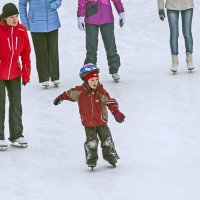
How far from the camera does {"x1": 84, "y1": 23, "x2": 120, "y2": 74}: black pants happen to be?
1252cm

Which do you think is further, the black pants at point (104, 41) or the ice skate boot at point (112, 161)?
the black pants at point (104, 41)

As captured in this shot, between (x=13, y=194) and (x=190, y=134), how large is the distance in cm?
281

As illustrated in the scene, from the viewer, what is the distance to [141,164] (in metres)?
8.91

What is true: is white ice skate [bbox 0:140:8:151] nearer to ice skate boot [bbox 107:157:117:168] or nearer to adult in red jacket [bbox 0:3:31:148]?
adult in red jacket [bbox 0:3:31:148]

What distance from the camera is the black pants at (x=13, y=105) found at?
9.59 metres

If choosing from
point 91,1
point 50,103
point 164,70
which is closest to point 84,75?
point 50,103

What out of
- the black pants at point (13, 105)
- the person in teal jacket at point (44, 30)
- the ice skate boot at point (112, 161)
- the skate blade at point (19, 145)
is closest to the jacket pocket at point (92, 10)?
the person in teal jacket at point (44, 30)

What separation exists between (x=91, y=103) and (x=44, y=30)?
A: 12.4ft

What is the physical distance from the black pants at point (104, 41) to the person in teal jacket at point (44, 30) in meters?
0.49

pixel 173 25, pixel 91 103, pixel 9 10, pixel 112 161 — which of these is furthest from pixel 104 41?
pixel 112 161

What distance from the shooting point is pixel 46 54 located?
12539 millimetres

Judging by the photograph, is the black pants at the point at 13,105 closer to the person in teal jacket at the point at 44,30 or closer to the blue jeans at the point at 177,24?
the person in teal jacket at the point at 44,30

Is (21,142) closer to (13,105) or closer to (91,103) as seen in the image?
(13,105)

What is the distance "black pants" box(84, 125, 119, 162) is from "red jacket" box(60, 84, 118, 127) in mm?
96
